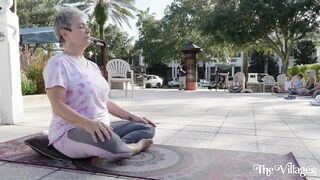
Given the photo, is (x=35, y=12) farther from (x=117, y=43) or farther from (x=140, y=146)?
(x=140, y=146)

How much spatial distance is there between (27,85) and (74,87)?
587cm

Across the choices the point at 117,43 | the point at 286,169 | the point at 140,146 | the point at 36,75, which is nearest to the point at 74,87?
the point at 140,146

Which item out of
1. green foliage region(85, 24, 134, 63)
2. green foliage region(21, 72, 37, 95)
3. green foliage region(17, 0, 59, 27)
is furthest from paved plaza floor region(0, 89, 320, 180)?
green foliage region(85, 24, 134, 63)

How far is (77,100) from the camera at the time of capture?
8.43 ft

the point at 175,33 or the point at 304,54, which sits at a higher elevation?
the point at 175,33

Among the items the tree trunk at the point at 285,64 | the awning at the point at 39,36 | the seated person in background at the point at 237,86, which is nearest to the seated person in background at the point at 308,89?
the seated person in background at the point at 237,86

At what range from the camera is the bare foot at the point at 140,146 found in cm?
276

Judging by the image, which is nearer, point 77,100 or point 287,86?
point 77,100

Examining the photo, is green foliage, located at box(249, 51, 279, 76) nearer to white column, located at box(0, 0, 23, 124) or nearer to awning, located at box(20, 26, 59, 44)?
awning, located at box(20, 26, 59, 44)

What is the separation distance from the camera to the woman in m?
2.42

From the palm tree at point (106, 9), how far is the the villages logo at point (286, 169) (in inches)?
843

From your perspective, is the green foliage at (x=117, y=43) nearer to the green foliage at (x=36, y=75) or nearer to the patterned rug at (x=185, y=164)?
the green foliage at (x=36, y=75)

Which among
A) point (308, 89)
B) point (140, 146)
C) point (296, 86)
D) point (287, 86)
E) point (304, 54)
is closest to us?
point (140, 146)

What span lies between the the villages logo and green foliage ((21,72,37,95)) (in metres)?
6.30
